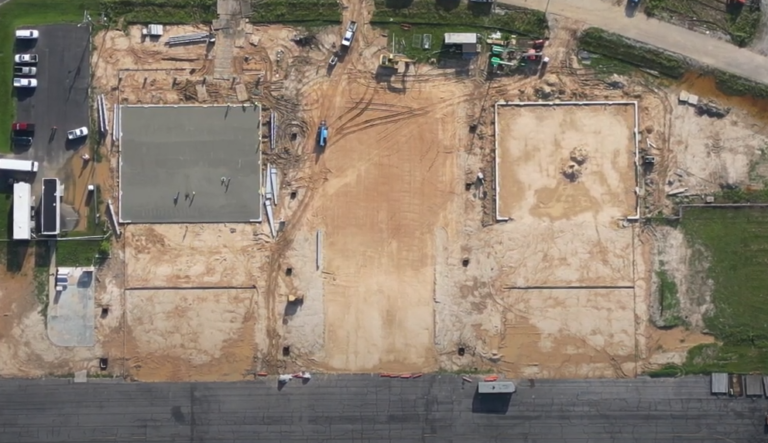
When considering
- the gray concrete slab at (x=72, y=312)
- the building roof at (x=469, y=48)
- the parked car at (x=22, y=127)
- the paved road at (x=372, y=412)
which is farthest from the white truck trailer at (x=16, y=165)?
the building roof at (x=469, y=48)

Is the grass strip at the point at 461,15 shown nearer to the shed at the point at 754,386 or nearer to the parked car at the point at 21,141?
the parked car at the point at 21,141

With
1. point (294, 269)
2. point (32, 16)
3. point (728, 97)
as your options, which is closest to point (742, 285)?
point (728, 97)

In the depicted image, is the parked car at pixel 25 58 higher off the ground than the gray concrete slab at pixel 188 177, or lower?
higher

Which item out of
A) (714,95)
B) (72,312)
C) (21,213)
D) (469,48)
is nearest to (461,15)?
(469,48)

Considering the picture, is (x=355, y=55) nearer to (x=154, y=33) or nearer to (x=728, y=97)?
(x=154, y=33)

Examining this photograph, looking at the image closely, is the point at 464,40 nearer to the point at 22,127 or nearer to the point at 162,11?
the point at 162,11
